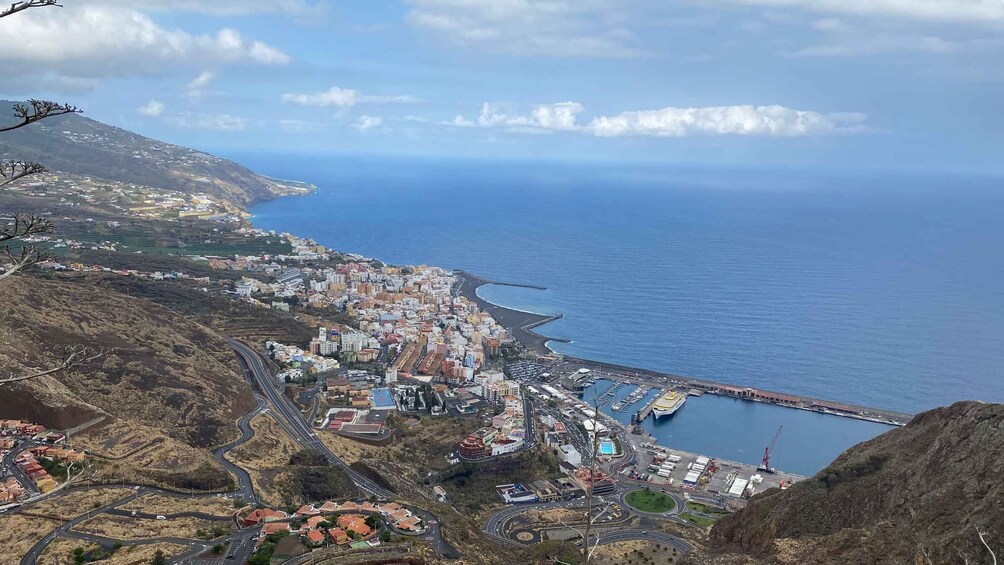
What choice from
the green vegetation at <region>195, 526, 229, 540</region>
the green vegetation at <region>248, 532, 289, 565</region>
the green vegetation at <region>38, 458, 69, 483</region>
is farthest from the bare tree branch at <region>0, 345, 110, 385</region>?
the green vegetation at <region>38, 458, 69, 483</region>

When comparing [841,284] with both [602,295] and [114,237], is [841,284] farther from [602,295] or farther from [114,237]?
[114,237]

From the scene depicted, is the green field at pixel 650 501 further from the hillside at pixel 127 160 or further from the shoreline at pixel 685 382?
the hillside at pixel 127 160

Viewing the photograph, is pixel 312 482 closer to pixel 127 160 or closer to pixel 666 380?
pixel 666 380

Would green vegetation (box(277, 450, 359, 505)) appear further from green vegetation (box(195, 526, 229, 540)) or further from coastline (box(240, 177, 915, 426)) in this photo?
coastline (box(240, 177, 915, 426))

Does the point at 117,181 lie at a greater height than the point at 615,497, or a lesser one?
greater

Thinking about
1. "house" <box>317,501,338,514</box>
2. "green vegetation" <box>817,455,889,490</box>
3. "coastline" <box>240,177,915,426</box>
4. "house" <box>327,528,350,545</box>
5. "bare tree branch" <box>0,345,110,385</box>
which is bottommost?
"coastline" <box>240,177,915,426</box>

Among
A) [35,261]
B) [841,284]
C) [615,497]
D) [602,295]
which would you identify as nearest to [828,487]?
[615,497]
